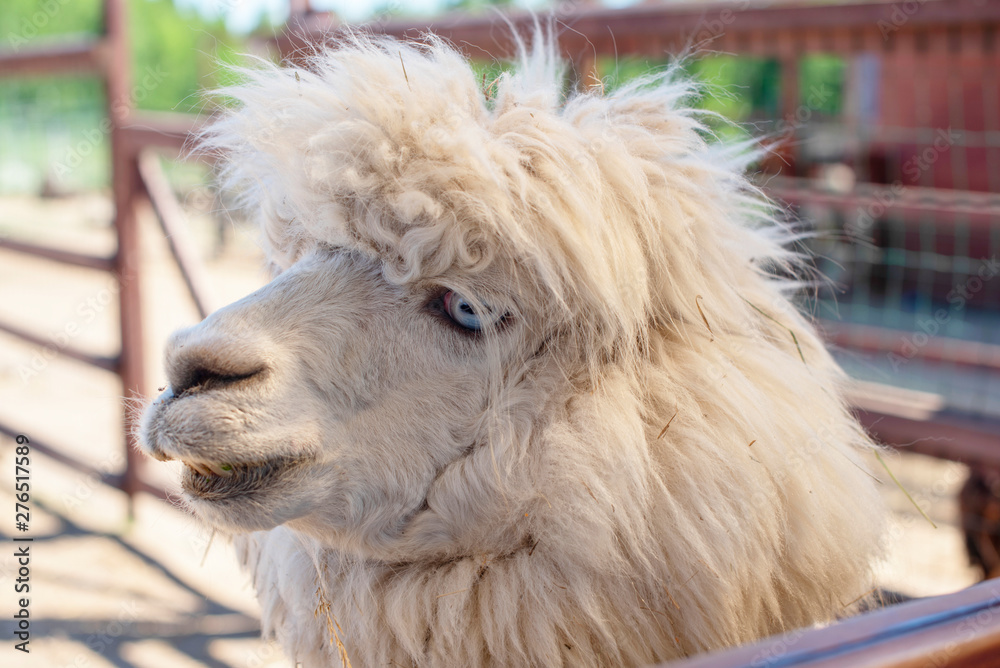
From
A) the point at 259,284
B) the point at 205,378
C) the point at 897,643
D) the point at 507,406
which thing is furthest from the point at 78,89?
the point at 897,643

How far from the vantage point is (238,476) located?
1198 millimetres

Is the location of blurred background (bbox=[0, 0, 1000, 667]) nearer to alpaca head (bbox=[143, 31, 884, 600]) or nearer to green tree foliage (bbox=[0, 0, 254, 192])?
green tree foliage (bbox=[0, 0, 254, 192])

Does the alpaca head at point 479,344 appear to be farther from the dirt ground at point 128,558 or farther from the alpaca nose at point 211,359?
the dirt ground at point 128,558

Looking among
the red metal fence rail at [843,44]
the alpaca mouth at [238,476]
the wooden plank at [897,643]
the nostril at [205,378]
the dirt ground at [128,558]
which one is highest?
the red metal fence rail at [843,44]

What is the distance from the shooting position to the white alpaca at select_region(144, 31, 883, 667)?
122cm

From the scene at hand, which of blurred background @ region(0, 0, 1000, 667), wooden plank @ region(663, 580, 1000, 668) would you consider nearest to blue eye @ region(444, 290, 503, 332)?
blurred background @ region(0, 0, 1000, 667)

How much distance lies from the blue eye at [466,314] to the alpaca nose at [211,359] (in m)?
0.30

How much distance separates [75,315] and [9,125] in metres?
3.42

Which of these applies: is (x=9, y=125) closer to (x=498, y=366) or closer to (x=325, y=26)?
(x=325, y=26)

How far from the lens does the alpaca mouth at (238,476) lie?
46.9 inches

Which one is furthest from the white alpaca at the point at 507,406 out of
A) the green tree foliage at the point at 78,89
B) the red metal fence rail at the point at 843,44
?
the green tree foliage at the point at 78,89

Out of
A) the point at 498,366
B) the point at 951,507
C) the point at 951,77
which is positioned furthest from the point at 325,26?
the point at 951,77

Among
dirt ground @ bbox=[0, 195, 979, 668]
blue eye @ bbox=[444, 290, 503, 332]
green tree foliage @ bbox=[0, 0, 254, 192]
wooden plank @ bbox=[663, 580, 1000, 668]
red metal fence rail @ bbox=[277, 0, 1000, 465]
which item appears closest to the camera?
wooden plank @ bbox=[663, 580, 1000, 668]

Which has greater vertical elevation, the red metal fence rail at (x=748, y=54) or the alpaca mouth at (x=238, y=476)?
the red metal fence rail at (x=748, y=54)
